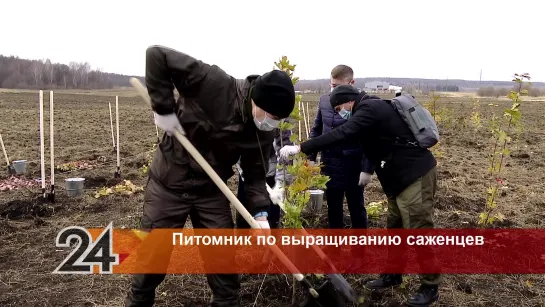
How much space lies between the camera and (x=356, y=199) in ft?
13.0

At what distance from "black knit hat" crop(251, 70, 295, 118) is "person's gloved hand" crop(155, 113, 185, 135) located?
1.63 ft

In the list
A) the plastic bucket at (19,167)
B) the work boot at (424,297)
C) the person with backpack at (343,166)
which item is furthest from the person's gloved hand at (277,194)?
the plastic bucket at (19,167)

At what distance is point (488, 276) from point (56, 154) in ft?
34.5

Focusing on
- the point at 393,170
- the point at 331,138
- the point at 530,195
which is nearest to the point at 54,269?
the point at 331,138

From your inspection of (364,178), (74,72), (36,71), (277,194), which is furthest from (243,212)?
(74,72)

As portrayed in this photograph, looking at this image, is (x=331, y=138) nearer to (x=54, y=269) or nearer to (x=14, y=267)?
(x=54, y=269)

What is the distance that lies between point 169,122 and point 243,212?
0.73 meters

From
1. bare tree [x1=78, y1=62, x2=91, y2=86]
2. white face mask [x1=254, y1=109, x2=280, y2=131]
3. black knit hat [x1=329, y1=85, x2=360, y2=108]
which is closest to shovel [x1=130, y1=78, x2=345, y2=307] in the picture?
white face mask [x1=254, y1=109, x2=280, y2=131]

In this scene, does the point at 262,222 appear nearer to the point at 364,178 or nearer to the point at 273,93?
the point at 273,93

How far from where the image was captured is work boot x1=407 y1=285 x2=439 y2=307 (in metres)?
3.21

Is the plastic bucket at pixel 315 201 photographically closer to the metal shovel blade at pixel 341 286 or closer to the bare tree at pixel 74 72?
the metal shovel blade at pixel 341 286

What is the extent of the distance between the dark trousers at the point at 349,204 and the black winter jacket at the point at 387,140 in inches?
27.9

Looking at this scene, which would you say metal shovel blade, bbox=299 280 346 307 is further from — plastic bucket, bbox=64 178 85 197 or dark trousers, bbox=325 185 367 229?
plastic bucket, bbox=64 178 85 197

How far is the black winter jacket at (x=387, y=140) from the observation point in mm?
3096
